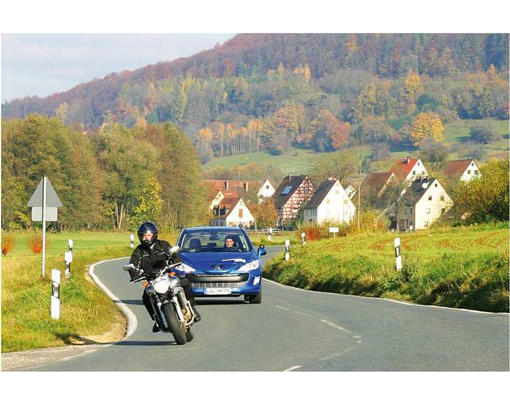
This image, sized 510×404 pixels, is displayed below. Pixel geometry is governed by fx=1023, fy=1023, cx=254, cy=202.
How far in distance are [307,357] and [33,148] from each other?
265ft

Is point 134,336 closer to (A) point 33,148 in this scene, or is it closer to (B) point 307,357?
(B) point 307,357

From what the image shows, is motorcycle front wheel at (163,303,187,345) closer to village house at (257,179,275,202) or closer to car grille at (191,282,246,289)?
car grille at (191,282,246,289)

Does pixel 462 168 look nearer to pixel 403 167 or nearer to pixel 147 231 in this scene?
pixel 403 167

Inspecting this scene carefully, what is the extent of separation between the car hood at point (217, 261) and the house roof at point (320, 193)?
11094 cm

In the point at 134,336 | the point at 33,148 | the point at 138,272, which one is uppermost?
the point at 33,148

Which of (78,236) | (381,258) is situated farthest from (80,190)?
(381,258)

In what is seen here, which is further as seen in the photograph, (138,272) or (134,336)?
(134,336)

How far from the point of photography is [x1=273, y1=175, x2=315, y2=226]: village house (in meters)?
141

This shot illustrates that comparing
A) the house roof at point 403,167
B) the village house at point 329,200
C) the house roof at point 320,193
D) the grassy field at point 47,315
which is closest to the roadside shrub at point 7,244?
the grassy field at point 47,315

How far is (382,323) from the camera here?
16.8m

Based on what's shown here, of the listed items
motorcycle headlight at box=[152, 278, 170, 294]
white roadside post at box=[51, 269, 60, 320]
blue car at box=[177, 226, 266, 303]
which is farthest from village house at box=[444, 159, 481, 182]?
motorcycle headlight at box=[152, 278, 170, 294]

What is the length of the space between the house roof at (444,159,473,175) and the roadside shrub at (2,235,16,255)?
96.4 m
